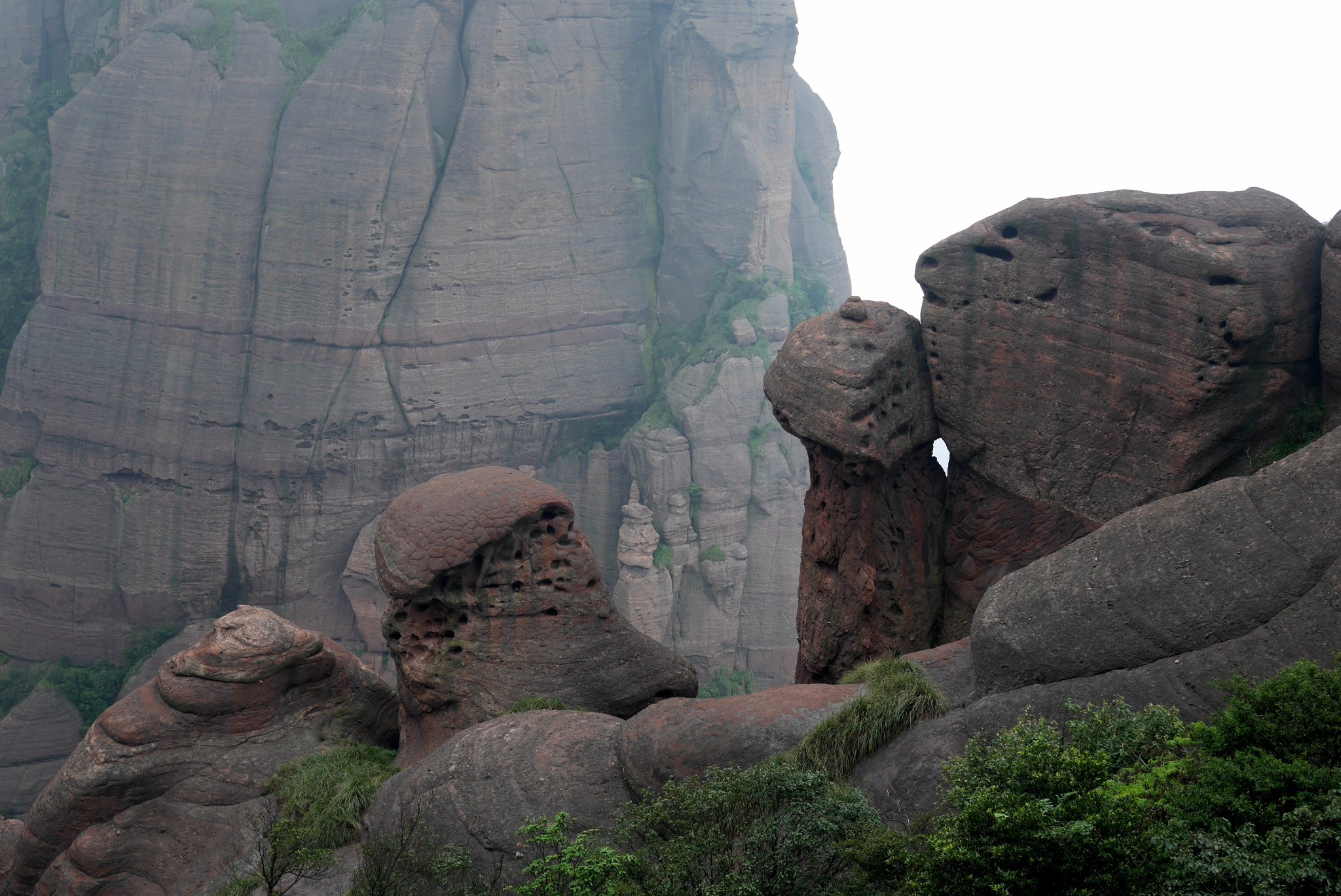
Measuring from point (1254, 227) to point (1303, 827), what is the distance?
7960 millimetres

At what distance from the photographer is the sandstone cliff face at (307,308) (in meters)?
39.3

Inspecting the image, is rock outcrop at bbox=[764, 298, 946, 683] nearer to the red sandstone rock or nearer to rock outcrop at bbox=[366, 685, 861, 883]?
the red sandstone rock

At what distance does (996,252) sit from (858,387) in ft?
7.55

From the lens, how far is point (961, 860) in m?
5.57

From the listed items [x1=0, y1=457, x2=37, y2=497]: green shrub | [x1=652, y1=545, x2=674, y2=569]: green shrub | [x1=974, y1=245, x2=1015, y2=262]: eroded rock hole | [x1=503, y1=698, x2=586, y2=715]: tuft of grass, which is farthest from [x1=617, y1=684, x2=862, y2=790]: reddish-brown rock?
[x1=0, y1=457, x2=37, y2=497]: green shrub

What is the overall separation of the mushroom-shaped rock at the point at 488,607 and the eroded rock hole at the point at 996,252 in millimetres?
6019

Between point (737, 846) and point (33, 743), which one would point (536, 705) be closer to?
point (737, 846)

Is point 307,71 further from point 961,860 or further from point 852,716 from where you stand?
point 961,860

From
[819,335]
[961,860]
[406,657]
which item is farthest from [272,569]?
[961,860]

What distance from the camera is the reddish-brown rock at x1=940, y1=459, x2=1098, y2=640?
43.0ft

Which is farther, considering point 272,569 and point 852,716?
point 272,569

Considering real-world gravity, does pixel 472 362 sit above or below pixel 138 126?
below

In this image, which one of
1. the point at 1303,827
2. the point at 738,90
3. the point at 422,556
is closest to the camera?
the point at 1303,827

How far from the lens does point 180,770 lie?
1328 centimetres
